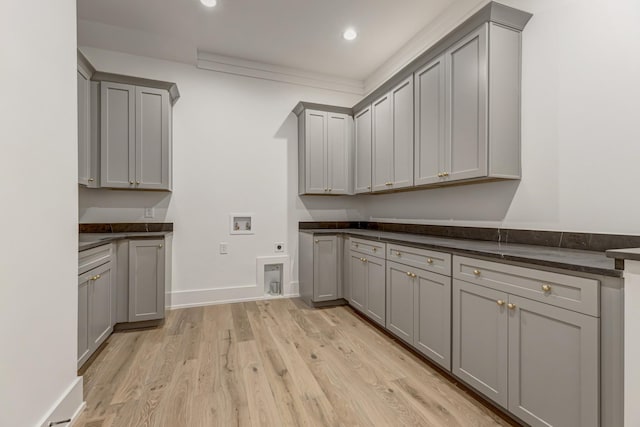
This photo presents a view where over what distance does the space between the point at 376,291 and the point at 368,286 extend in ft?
0.51

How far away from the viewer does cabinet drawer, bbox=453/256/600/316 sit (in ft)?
3.96

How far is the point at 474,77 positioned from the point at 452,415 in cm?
224

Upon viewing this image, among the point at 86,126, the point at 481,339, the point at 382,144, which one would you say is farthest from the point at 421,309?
the point at 86,126

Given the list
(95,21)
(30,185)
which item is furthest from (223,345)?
(95,21)

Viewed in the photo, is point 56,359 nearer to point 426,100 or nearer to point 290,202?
point 290,202

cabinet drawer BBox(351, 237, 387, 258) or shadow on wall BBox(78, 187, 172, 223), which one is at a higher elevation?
shadow on wall BBox(78, 187, 172, 223)

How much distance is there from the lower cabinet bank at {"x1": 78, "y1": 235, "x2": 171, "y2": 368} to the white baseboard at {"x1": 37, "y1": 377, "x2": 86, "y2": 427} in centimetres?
68

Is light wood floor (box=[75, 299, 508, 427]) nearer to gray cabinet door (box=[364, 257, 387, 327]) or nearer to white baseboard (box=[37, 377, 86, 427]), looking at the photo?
A: white baseboard (box=[37, 377, 86, 427])

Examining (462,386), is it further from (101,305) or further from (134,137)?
(134,137)

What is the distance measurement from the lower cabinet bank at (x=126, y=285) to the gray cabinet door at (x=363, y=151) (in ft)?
7.80

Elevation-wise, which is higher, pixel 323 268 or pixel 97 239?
pixel 97 239

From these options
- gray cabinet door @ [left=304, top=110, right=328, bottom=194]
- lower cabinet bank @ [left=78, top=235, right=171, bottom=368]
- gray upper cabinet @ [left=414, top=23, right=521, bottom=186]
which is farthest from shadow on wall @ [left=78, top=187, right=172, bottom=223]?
gray upper cabinet @ [left=414, top=23, right=521, bottom=186]

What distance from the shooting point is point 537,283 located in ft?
4.58

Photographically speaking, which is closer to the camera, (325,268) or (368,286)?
(368,286)
